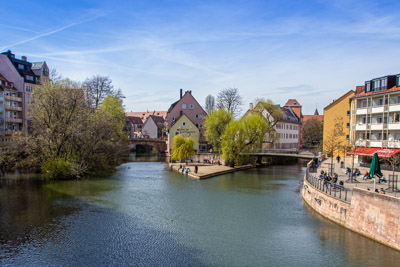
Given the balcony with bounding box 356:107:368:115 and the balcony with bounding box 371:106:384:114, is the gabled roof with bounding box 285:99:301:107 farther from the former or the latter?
the balcony with bounding box 371:106:384:114

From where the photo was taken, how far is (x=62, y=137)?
122ft

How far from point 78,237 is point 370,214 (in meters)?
16.0

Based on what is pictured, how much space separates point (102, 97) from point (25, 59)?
20.9m

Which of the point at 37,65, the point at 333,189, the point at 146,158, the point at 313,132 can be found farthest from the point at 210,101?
the point at 333,189

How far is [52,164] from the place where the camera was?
3562 centimetres

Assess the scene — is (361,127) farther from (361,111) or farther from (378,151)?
(378,151)

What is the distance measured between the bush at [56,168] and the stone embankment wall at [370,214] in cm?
2687

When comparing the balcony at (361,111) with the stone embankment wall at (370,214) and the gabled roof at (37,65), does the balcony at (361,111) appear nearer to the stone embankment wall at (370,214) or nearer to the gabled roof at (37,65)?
the stone embankment wall at (370,214)

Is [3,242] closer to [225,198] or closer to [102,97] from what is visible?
[225,198]

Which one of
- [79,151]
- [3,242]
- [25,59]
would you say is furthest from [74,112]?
[25,59]

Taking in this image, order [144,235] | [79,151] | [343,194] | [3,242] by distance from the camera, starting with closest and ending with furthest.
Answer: [3,242]
[144,235]
[343,194]
[79,151]

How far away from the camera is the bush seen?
35.5 meters

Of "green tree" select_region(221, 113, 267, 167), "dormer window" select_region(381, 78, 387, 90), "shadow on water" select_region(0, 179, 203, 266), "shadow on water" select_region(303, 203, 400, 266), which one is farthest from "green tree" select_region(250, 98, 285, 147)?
"shadow on water" select_region(0, 179, 203, 266)

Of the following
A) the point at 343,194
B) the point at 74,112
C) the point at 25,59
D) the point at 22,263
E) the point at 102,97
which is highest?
the point at 25,59
